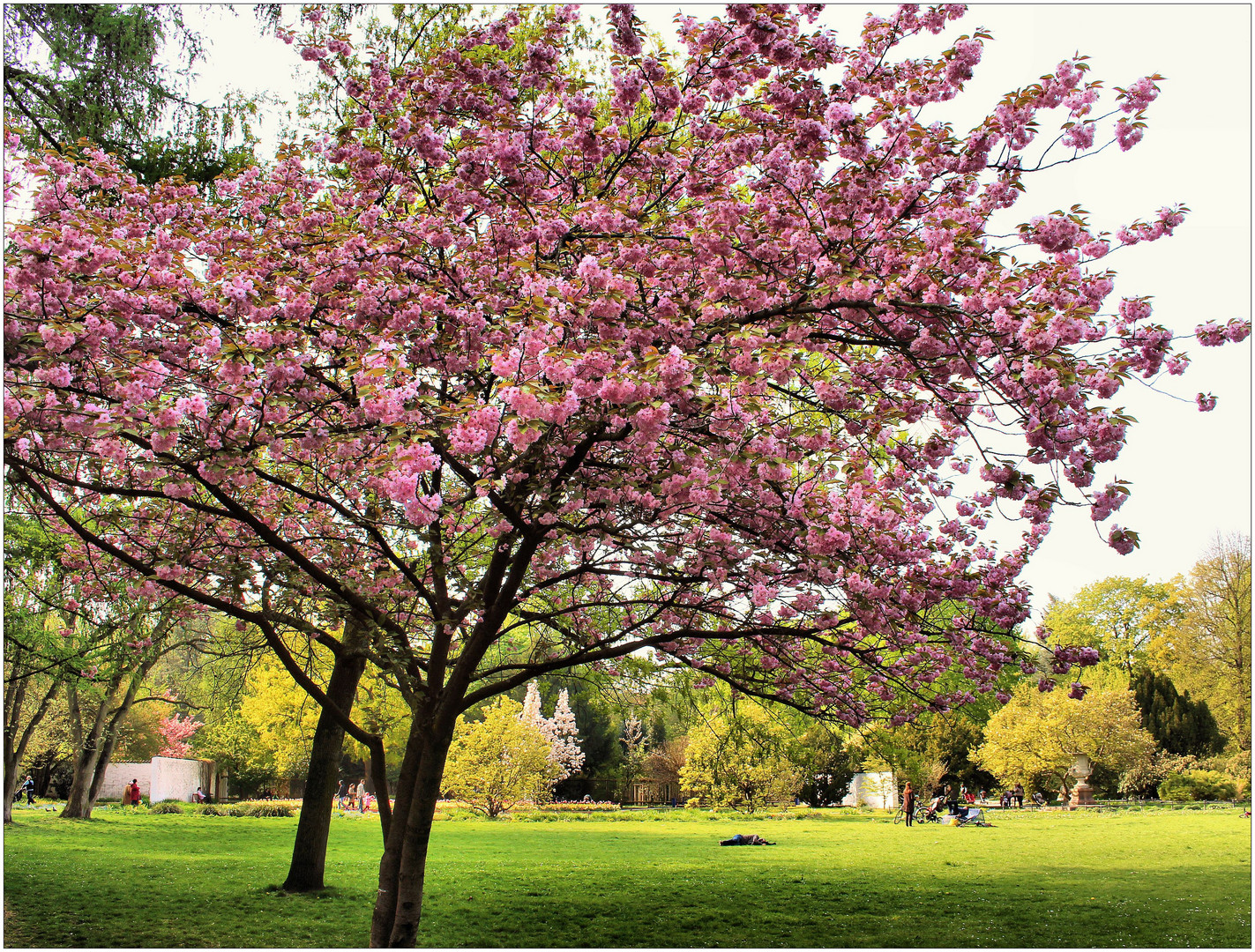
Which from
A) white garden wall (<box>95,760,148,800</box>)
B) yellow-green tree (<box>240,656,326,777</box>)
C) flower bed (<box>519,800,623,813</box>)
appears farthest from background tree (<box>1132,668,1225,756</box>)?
white garden wall (<box>95,760,148,800</box>)

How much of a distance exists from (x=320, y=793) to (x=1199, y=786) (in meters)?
30.1

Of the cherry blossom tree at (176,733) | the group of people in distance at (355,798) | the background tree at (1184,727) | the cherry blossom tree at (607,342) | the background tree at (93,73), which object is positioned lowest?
the group of people in distance at (355,798)

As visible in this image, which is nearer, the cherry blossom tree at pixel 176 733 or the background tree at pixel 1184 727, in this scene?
the background tree at pixel 1184 727

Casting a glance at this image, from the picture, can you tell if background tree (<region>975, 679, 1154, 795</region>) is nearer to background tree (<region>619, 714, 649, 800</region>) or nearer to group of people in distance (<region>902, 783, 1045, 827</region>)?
group of people in distance (<region>902, 783, 1045, 827</region>)

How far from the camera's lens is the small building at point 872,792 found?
108 ft

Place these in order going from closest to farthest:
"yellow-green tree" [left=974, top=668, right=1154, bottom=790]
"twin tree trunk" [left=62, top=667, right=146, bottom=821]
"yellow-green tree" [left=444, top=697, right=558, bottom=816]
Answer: "twin tree trunk" [left=62, top=667, right=146, bottom=821], "yellow-green tree" [left=444, top=697, right=558, bottom=816], "yellow-green tree" [left=974, top=668, right=1154, bottom=790]

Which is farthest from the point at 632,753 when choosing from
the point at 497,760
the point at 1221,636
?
the point at 1221,636

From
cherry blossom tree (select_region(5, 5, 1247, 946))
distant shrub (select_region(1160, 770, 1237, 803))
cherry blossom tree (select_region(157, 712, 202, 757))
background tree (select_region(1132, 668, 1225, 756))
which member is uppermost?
cherry blossom tree (select_region(5, 5, 1247, 946))

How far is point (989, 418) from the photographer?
544cm

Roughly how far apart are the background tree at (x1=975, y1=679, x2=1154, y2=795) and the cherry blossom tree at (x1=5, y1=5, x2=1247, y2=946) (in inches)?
991

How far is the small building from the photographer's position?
33.0m

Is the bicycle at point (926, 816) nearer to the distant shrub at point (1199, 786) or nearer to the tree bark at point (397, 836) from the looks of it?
the distant shrub at point (1199, 786)

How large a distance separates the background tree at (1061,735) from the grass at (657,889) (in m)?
9.79

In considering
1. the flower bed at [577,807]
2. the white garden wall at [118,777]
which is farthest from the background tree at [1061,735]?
the white garden wall at [118,777]
